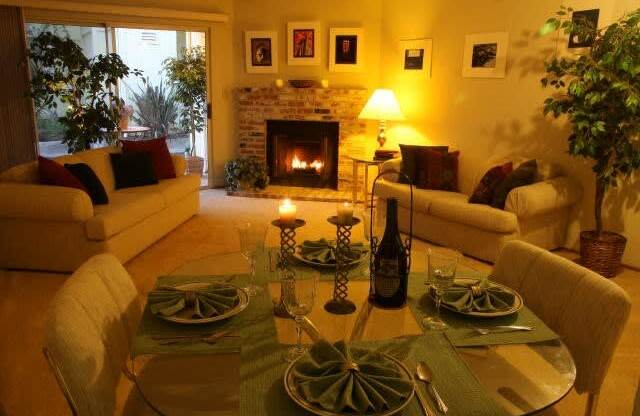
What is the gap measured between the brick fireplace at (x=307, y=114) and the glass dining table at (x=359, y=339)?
5.07 m

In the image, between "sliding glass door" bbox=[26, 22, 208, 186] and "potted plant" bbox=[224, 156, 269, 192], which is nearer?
"sliding glass door" bbox=[26, 22, 208, 186]

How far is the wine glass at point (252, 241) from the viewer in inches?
66.2

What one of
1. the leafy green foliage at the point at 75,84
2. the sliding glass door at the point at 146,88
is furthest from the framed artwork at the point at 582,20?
the leafy green foliage at the point at 75,84

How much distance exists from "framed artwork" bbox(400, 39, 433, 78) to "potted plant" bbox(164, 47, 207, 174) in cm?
262

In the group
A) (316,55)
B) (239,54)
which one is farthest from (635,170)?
(239,54)

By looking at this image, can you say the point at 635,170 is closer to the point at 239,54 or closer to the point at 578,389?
the point at 578,389

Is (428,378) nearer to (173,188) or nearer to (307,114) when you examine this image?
(173,188)

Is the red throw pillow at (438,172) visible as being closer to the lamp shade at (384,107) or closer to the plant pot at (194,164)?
the lamp shade at (384,107)

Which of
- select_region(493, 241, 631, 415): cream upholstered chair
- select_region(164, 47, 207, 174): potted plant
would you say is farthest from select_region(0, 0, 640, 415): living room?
select_region(164, 47, 207, 174): potted plant

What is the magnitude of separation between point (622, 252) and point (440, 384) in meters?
3.48

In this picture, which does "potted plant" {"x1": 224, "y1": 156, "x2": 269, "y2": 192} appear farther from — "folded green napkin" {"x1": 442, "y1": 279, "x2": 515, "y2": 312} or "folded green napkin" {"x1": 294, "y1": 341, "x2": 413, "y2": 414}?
"folded green napkin" {"x1": 294, "y1": 341, "x2": 413, "y2": 414}

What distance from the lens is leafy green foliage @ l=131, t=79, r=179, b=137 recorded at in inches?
265

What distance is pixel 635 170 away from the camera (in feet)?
12.9

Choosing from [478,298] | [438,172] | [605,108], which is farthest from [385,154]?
[478,298]
